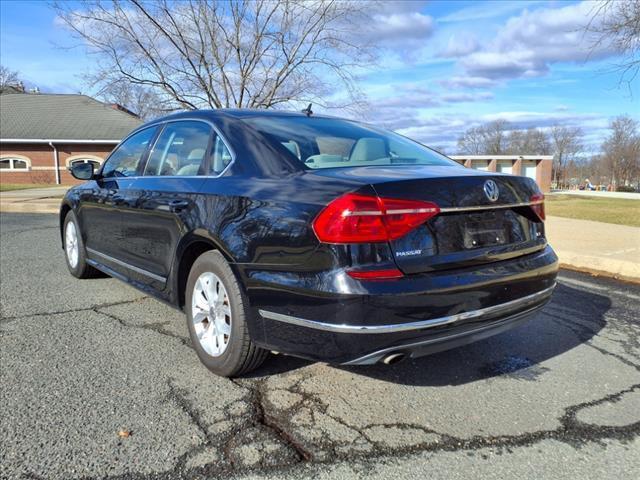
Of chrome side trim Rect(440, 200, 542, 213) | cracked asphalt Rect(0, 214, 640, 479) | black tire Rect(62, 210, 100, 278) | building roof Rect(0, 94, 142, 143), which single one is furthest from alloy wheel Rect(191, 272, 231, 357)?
building roof Rect(0, 94, 142, 143)

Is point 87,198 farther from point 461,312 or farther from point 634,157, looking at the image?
point 634,157

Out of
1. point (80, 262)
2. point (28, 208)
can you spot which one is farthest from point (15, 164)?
point (80, 262)

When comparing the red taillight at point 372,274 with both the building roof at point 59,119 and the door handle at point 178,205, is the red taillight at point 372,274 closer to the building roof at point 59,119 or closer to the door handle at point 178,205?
the door handle at point 178,205

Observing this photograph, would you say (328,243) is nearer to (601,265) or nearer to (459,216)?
(459,216)

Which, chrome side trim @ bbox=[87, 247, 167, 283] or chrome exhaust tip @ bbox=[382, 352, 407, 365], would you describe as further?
chrome side trim @ bbox=[87, 247, 167, 283]

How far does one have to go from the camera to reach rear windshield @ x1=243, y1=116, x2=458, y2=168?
3096mm

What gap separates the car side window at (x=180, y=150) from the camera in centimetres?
349

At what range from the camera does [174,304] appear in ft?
11.5

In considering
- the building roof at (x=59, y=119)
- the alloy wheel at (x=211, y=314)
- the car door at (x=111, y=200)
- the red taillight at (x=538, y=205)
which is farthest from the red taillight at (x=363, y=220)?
the building roof at (x=59, y=119)

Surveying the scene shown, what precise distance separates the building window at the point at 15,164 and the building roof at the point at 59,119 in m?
1.38

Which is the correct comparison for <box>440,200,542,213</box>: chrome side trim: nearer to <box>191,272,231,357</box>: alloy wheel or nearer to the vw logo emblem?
the vw logo emblem

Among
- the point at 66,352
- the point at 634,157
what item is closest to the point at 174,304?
the point at 66,352

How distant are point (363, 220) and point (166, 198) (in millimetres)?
1747

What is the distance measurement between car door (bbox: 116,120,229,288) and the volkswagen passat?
0.05 feet
